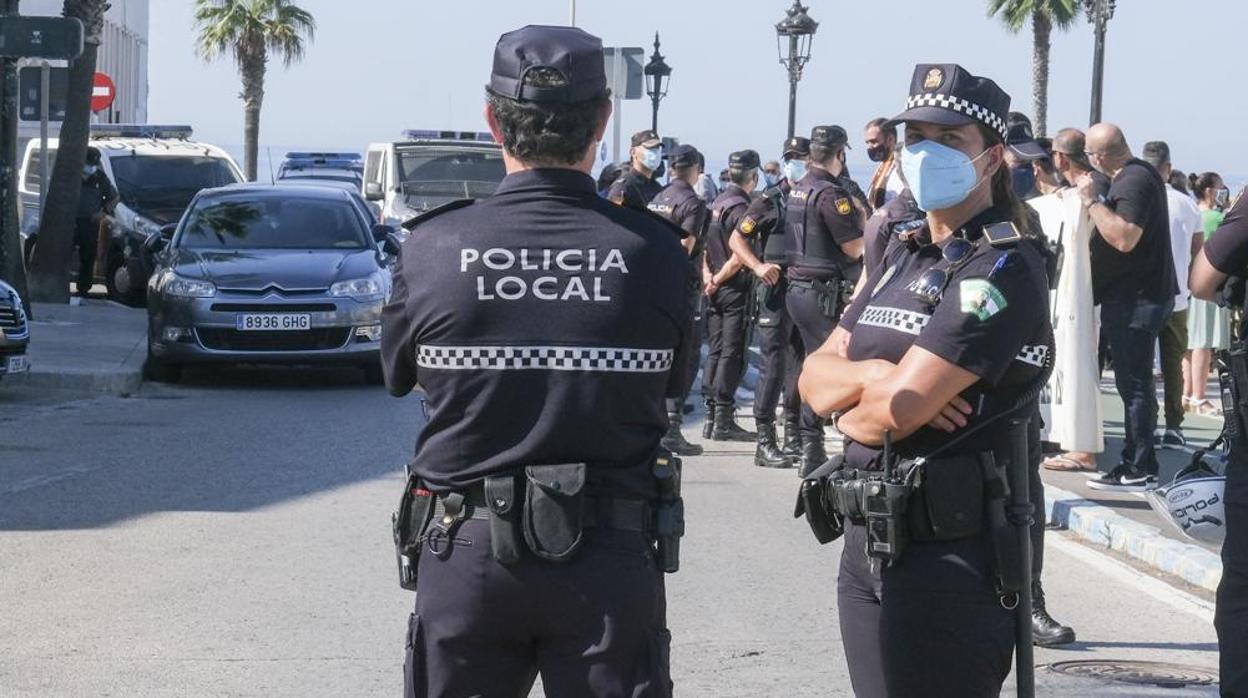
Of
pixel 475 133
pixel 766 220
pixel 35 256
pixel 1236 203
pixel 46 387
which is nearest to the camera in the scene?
pixel 1236 203

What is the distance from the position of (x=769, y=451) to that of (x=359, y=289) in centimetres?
477

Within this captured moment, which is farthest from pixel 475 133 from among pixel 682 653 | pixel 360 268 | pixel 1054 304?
pixel 682 653

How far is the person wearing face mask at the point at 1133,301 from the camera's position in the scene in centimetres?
1038

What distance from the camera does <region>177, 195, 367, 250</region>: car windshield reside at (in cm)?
1625

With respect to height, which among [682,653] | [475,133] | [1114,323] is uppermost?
[475,133]

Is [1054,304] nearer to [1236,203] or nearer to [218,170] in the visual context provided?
[1236,203]

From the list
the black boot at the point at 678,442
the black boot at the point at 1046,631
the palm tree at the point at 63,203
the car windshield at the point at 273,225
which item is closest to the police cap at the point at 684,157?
the black boot at the point at 678,442

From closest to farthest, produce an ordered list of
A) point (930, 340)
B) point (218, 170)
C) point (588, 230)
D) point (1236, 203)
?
point (588, 230) → point (930, 340) → point (1236, 203) → point (218, 170)

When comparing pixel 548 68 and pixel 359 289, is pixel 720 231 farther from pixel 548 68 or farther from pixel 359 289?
pixel 548 68

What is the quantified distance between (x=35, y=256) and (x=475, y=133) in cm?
887

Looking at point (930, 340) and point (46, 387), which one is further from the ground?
point (930, 340)

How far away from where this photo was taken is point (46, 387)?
1479 cm

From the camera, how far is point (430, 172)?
25266 mm

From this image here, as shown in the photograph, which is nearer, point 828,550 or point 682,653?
point 682,653
